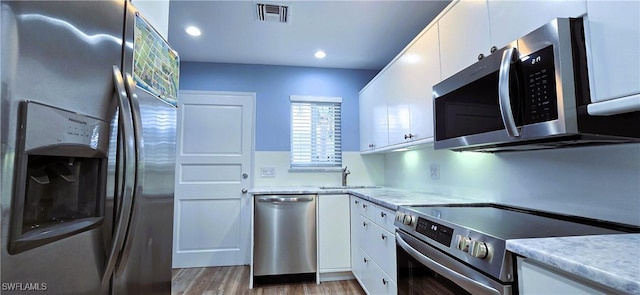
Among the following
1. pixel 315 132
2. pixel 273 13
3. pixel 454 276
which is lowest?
pixel 454 276

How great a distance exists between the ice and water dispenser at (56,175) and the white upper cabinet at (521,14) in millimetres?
1598

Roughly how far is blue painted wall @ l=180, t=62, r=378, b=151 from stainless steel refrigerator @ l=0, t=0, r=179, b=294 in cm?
228

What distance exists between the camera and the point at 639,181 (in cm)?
100

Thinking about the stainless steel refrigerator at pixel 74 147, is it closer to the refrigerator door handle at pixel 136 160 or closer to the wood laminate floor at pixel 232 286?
the refrigerator door handle at pixel 136 160

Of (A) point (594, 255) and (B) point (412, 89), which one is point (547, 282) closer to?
(A) point (594, 255)

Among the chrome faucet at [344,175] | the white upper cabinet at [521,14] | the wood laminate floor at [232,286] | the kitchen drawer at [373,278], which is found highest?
the white upper cabinet at [521,14]

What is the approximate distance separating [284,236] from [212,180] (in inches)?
46.9

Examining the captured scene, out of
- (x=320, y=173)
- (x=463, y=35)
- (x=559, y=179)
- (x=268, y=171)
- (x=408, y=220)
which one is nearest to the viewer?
(x=559, y=179)

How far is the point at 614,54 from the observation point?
33.3 inches

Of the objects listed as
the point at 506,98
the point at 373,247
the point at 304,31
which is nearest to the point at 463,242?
the point at 506,98

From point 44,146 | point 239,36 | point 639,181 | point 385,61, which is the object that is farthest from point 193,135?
point 639,181

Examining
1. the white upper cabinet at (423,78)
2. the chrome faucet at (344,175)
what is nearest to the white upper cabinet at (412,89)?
the white upper cabinet at (423,78)

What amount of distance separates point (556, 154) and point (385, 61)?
2.38 meters

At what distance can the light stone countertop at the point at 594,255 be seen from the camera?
57cm
